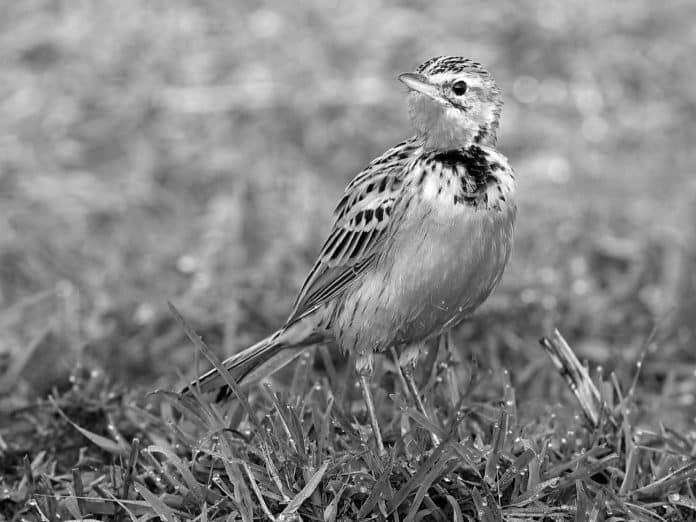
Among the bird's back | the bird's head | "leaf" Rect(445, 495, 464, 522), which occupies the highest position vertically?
the bird's head

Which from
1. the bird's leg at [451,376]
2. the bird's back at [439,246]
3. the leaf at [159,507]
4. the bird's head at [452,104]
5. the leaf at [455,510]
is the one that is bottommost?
the leaf at [455,510]

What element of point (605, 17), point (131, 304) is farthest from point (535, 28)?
point (131, 304)

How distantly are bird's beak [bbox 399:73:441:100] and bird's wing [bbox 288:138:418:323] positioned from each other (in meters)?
0.32

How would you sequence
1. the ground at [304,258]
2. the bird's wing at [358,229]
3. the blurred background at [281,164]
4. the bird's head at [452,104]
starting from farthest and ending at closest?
1. the blurred background at [281,164]
2. the bird's wing at [358,229]
3. the bird's head at [452,104]
4. the ground at [304,258]

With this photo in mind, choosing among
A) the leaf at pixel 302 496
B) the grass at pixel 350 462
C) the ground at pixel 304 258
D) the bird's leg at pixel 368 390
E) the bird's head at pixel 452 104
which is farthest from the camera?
the bird's head at pixel 452 104

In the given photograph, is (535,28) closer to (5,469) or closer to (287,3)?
(287,3)

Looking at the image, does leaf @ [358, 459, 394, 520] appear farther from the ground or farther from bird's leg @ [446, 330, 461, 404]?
bird's leg @ [446, 330, 461, 404]

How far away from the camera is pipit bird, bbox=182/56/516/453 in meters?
4.70

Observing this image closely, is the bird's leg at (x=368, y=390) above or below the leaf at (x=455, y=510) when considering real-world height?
above

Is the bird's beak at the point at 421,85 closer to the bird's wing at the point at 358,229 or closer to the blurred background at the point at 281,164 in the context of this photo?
the bird's wing at the point at 358,229

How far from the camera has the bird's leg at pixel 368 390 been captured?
463 cm

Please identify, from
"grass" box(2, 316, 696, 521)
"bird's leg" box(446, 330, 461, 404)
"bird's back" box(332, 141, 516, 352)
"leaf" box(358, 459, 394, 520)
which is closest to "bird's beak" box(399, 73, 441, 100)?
"bird's back" box(332, 141, 516, 352)

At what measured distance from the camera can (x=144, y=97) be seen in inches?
366

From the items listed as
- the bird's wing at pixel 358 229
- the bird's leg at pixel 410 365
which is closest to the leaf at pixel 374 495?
the bird's leg at pixel 410 365
